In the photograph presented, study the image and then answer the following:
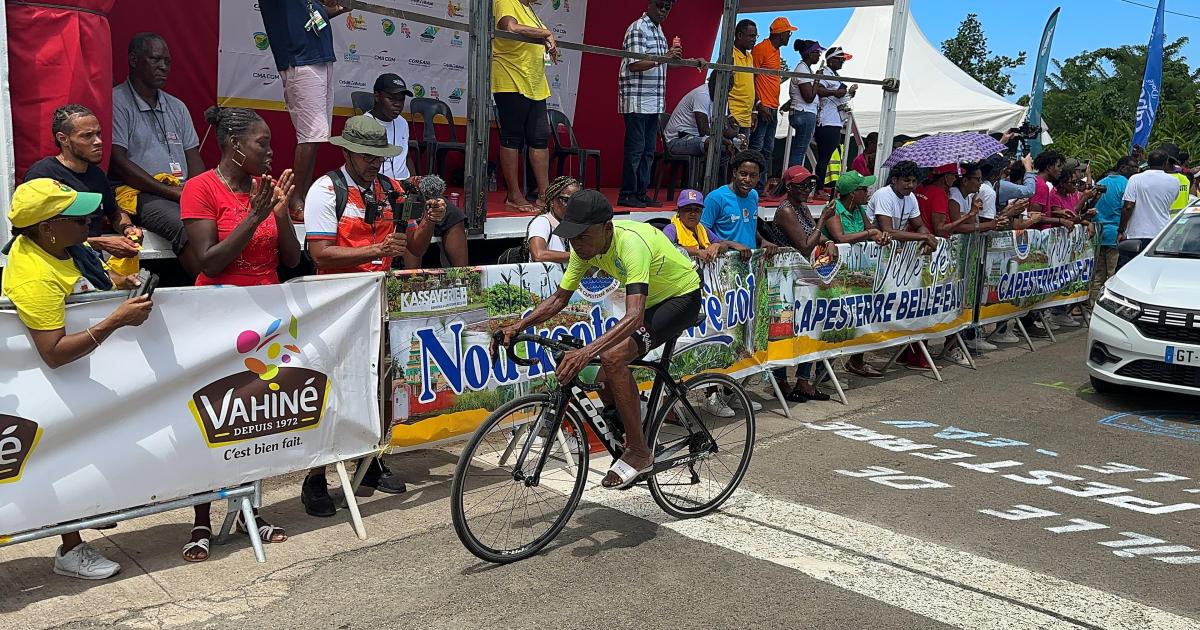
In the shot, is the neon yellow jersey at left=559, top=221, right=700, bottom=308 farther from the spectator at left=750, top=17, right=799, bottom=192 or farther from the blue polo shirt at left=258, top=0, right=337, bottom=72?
the spectator at left=750, top=17, right=799, bottom=192

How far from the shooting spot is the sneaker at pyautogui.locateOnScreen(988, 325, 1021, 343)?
11719 millimetres

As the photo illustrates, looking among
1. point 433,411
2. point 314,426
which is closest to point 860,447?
point 433,411

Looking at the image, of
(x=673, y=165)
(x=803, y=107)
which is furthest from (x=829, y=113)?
(x=673, y=165)

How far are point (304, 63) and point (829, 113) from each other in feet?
24.0

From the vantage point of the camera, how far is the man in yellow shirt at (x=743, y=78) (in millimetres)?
10961

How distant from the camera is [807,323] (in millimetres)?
8273

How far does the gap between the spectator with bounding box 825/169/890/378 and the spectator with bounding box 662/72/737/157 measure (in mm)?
1749

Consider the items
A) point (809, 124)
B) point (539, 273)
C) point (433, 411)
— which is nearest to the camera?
point (433, 411)

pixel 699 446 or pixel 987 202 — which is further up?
pixel 987 202

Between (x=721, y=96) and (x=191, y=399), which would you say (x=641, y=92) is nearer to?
(x=721, y=96)

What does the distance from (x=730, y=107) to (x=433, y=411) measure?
6.56 meters

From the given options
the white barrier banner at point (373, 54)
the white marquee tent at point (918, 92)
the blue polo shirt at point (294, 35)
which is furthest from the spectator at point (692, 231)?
the white marquee tent at point (918, 92)

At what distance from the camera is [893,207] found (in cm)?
924

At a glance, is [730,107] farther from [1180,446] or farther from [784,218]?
[1180,446]
